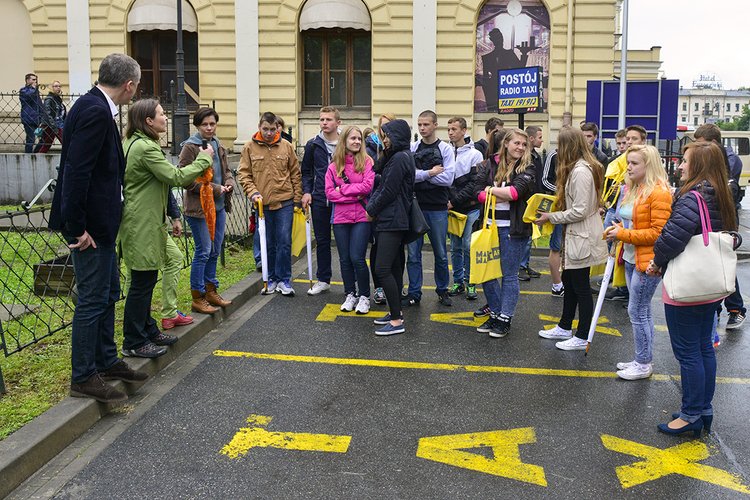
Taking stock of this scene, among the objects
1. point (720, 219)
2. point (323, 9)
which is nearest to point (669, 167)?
point (323, 9)

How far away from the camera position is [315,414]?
4.91 m

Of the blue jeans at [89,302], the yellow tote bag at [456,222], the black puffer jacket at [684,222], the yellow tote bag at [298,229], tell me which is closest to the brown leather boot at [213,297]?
the yellow tote bag at [298,229]

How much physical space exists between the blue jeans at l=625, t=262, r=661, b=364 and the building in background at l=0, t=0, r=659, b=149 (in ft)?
47.1

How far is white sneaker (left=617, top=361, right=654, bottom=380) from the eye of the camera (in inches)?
224

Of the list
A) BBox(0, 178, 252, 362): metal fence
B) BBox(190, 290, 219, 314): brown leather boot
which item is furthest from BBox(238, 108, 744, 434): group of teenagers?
BBox(0, 178, 252, 362): metal fence

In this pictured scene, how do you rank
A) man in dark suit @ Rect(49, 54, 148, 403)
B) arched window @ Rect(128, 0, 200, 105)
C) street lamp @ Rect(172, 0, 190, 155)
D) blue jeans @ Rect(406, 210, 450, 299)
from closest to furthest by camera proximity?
man in dark suit @ Rect(49, 54, 148, 403) → blue jeans @ Rect(406, 210, 450, 299) → street lamp @ Rect(172, 0, 190, 155) → arched window @ Rect(128, 0, 200, 105)

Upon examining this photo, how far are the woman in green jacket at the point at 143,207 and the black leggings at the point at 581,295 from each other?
328 centimetres

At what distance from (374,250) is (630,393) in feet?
9.72

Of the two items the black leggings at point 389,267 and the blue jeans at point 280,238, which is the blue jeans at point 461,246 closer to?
the black leggings at point 389,267

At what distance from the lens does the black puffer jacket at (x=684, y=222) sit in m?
4.50

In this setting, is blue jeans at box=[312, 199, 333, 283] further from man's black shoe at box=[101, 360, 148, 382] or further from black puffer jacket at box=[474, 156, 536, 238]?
man's black shoe at box=[101, 360, 148, 382]

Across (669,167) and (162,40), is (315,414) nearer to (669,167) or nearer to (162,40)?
(669,167)

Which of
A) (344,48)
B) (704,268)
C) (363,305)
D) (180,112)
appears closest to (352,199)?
(363,305)

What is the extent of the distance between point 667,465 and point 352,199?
4112 millimetres
